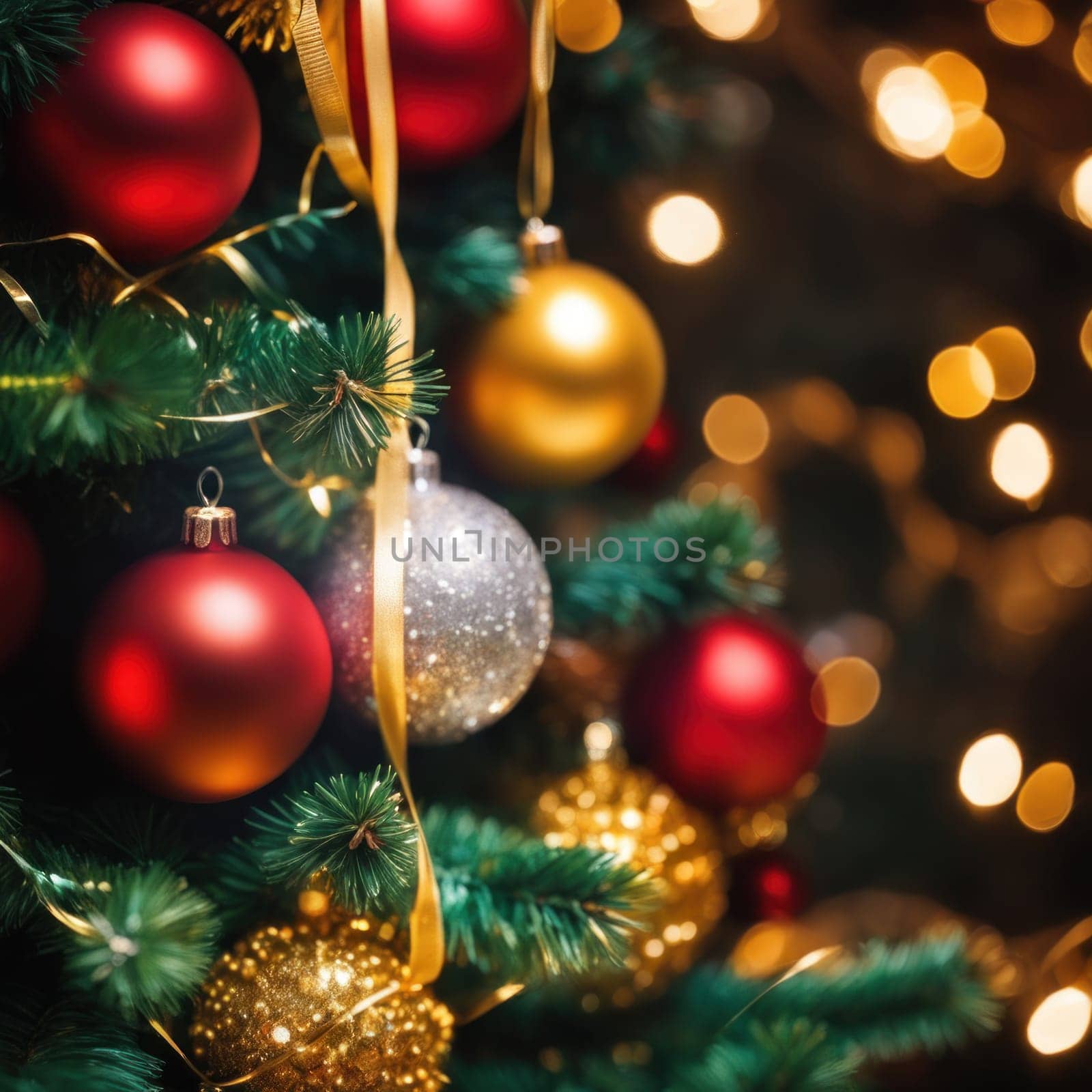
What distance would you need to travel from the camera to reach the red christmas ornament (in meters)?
0.47

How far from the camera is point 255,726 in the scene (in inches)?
18.8

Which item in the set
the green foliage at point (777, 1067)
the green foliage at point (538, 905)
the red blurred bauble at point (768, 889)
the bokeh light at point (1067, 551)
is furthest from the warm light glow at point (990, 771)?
the green foliage at point (538, 905)

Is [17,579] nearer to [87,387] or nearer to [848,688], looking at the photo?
[87,387]

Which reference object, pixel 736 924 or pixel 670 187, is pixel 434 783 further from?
pixel 670 187

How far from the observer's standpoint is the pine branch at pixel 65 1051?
0.42 metres

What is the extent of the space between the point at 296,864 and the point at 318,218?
366 millimetres

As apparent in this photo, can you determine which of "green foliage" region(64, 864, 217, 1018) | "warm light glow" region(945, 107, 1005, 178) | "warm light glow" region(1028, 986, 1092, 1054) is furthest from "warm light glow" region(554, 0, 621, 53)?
"warm light glow" region(1028, 986, 1092, 1054)

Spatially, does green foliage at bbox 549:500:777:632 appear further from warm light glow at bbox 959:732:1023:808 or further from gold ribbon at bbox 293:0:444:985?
warm light glow at bbox 959:732:1023:808

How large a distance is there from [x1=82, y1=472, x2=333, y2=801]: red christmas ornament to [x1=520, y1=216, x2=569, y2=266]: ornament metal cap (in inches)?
11.3

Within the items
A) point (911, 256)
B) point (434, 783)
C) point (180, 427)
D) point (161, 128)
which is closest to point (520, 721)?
point (434, 783)

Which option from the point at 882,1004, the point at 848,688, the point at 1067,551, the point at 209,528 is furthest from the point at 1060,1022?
the point at 209,528

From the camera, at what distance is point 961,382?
0.96 meters

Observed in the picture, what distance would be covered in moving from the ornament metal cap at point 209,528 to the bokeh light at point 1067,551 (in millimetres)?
840

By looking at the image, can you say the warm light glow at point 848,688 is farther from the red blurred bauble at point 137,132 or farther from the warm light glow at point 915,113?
the red blurred bauble at point 137,132
